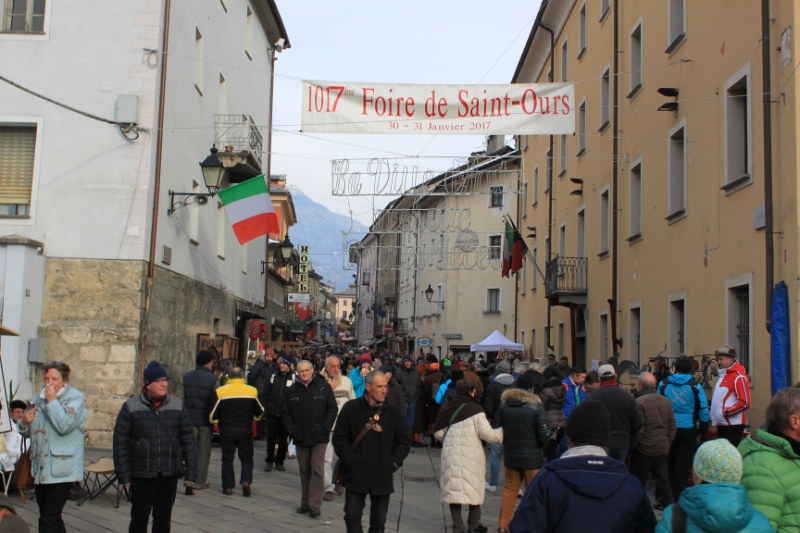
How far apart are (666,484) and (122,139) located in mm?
11130

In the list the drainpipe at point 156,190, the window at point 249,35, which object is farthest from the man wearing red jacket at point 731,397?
the window at point 249,35

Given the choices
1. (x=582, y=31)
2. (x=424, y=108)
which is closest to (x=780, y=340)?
(x=424, y=108)

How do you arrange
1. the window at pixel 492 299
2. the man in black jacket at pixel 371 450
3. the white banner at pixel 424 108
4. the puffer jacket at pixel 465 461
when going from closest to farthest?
the man in black jacket at pixel 371 450 < the puffer jacket at pixel 465 461 < the white banner at pixel 424 108 < the window at pixel 492 299

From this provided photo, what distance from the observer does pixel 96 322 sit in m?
16.0

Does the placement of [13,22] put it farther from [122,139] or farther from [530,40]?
[530,40]

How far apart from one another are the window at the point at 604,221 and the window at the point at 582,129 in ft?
7.89

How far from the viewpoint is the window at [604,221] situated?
22.4 m

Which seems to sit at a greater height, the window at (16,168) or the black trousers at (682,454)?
the window at (16,168)

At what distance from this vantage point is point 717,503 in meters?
3.93

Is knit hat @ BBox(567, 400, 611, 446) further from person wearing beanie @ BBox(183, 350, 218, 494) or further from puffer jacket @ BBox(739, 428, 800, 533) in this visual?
person wearing beanie @ BBox(183, 350, 218, 494)

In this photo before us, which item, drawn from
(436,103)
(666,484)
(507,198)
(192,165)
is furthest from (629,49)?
(507,198)

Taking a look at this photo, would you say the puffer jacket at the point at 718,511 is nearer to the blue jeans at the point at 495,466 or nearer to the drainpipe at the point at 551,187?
the blue jeans at the point at 495,466

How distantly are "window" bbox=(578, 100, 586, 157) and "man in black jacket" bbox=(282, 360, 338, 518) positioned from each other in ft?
51.3

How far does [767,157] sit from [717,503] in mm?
9401
